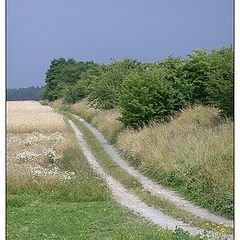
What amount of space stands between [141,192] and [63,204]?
259cm

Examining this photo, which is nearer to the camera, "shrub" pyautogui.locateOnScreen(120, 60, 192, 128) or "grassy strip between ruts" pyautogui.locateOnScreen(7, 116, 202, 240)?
"grassy strip between ruts" pyautogui.locateOnScreen(7, 116, 202, 240)

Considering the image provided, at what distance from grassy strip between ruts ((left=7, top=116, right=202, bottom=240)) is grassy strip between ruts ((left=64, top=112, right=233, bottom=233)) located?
96 cm

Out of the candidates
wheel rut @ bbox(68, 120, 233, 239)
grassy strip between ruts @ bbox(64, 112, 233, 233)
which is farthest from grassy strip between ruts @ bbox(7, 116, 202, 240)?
grassy strip between ruts @ bbox(64, 112, 233, 233)

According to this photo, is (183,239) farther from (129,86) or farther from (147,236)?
(129,86)

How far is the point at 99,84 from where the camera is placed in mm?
36812

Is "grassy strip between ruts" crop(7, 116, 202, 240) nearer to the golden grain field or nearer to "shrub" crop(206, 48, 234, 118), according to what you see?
the golden grain field

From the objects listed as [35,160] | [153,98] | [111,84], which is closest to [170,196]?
[35,160]

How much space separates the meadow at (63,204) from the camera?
9.57 meters

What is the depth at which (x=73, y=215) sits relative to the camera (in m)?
11.1

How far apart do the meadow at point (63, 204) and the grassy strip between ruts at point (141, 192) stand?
89 cm

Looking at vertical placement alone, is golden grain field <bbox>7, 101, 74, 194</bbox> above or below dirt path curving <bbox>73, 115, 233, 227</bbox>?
above

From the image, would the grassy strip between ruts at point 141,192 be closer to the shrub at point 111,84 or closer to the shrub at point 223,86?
the shrub at point 223,86

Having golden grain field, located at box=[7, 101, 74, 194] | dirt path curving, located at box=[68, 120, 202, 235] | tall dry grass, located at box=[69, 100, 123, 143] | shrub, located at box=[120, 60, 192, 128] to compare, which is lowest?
dirt path curving, located at box=[68, 120, 202, 235]

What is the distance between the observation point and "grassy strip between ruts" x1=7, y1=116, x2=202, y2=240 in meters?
9.38
